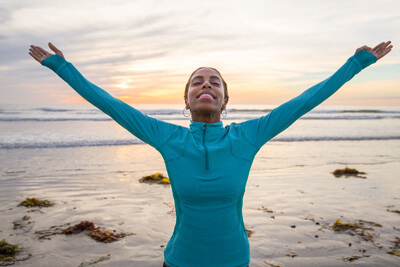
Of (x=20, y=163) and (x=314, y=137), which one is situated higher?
(x=314, y=137)

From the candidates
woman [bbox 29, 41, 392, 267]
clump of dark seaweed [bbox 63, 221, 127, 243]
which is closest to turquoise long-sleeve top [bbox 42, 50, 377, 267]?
woman [bbox 29, 41, 392, 267]

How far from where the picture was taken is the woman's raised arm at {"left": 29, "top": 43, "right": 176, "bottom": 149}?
1.92m

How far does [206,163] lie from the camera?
1.86m

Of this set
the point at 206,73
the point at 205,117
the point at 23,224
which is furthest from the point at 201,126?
the point at 23,224

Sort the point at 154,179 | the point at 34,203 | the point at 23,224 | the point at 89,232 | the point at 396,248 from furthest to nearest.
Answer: the point at 154,179
the point at 34,203
the point at 23,224
the point at 89,232
the point at 396,248

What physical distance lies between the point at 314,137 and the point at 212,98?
705 inches

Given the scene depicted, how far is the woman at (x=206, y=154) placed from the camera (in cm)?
185

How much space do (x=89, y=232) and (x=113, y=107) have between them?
3.84 m

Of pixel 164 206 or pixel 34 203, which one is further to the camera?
pixel 164 206

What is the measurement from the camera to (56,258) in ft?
14.0

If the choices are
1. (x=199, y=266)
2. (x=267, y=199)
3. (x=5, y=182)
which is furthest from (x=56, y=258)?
(x=5, y=182)

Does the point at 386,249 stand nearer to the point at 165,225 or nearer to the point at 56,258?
the point at 165,225

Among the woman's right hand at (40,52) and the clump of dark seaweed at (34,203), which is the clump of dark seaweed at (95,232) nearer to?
the clump of dark seaweed at (34,203)

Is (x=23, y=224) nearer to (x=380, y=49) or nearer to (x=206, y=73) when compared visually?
(x=206, y=73)
